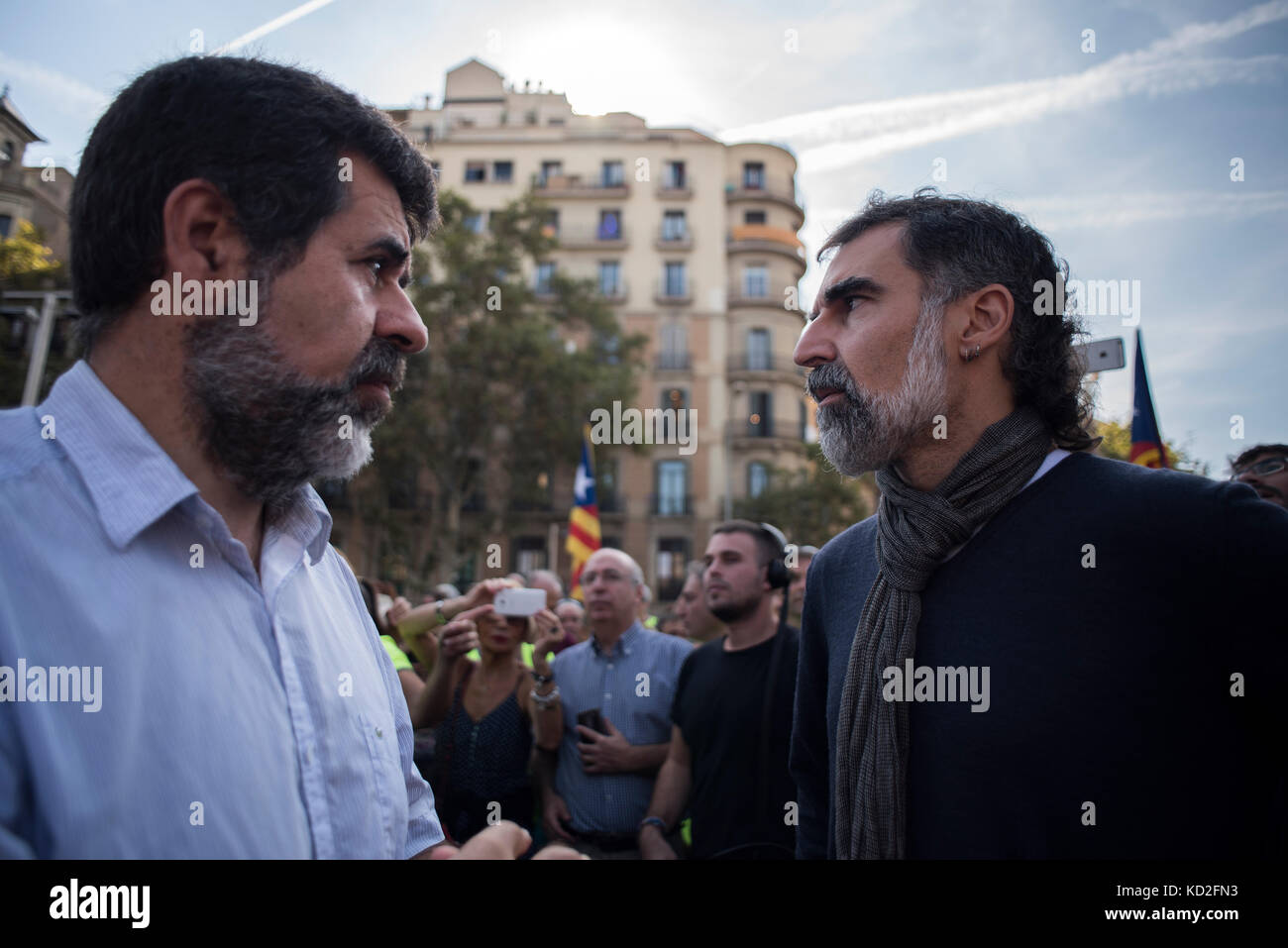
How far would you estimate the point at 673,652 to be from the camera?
520 centimetres

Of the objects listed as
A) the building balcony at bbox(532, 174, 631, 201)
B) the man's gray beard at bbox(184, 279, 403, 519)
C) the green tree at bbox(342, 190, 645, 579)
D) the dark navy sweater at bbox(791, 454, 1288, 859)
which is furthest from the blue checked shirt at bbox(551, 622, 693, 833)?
the building balcony at bbox(532, 174, 631, 201)

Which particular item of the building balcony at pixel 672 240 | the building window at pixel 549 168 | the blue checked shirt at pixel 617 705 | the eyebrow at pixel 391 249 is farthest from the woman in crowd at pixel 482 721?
the building window at pixel 549 168

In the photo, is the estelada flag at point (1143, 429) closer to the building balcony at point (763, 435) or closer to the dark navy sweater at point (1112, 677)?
the dark navy sweater at point (1112, 677)

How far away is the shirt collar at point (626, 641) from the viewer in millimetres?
5191

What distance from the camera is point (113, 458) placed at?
4.23ft

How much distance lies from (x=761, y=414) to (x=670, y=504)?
20.4 feet

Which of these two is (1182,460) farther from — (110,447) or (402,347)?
(110,447)

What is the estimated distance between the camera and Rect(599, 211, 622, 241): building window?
38438 millimetres

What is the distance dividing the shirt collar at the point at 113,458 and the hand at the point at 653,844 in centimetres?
359

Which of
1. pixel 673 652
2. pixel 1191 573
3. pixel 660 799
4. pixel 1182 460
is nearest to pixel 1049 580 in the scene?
pixel 1191 573

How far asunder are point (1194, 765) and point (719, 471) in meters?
34.8

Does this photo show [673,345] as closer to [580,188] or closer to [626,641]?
[580,188]

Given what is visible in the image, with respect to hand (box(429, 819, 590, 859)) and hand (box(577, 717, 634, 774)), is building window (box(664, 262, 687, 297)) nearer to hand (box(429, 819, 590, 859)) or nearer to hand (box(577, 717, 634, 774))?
hand (box(577, 717, 634, 774))
